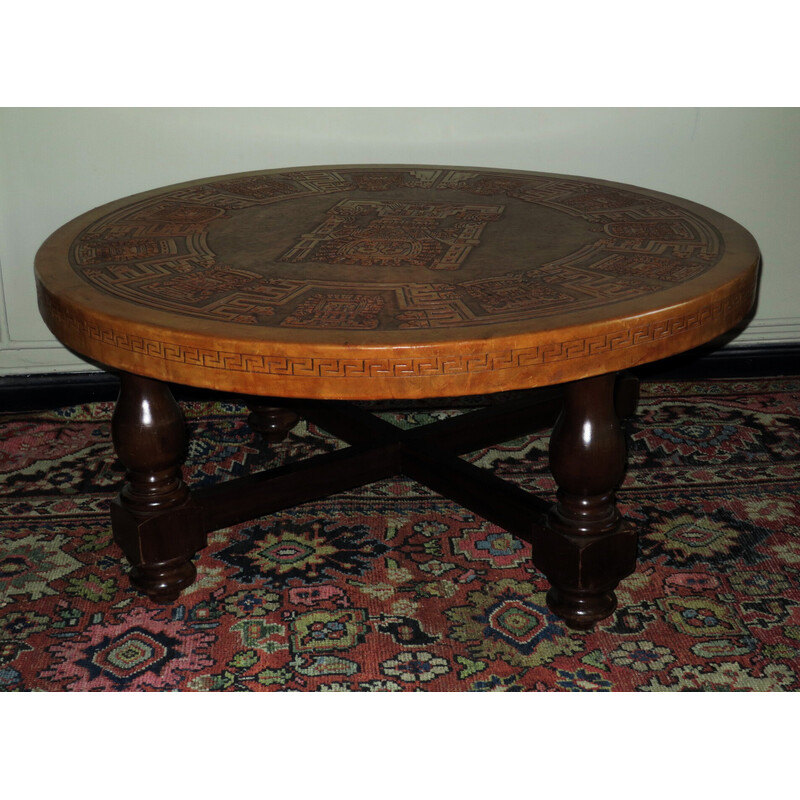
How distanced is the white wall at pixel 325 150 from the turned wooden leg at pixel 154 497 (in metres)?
1.13

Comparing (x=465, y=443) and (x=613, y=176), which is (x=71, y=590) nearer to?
(x=465, y=443)

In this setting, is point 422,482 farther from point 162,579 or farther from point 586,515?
point 162,579

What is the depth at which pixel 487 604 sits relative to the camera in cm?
212

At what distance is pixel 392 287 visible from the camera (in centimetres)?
179

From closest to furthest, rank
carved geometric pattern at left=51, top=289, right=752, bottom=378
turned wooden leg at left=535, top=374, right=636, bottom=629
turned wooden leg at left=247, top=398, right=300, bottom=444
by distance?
carved geometric pattern at left=51, top=289, right=752, bottom=378
turned wooden leg at left=535, top=374, right=636, bottom=629
turned wooden leg at left=247, top=398, right=300, bottom=444

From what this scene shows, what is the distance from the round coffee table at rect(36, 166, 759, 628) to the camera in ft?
5.26

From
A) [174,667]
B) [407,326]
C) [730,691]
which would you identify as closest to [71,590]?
[174,667]

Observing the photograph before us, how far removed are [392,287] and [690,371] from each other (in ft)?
5.87

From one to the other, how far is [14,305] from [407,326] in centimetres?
184

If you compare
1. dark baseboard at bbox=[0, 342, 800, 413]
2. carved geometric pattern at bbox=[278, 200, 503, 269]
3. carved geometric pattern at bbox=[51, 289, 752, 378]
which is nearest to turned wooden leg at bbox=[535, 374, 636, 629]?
carved geometric pattern at bbox=[51, 289, 752, 378]

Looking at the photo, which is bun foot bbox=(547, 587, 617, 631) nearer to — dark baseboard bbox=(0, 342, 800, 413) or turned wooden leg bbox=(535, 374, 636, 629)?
turned wooden leg bbox=(535, 374, 636, 629)

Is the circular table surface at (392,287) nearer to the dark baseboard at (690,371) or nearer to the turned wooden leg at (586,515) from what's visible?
the turned wooden leg at (586,515)

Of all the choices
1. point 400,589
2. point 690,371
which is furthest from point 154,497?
point 690,371

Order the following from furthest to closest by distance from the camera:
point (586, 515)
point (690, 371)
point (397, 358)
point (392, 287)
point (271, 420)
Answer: point (690, 371) < point (271, 420) < point (586, 515) < point (392, 287) < point (397, 358)
